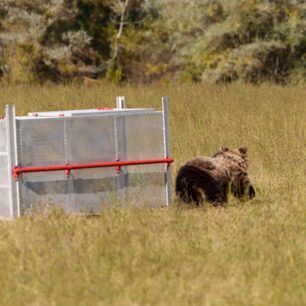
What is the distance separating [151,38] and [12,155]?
108 feet

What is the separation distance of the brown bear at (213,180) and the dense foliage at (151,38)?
797 inches

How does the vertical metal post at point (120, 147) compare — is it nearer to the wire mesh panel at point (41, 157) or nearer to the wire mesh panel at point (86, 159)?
the wire mesh panel at point (86, 159)

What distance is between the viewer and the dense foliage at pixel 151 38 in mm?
34469

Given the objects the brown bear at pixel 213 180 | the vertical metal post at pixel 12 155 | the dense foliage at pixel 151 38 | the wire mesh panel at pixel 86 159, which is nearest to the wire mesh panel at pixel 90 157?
the wire mesh panel at pixel 86 159

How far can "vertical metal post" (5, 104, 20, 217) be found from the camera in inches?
379

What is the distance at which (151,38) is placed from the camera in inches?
1671

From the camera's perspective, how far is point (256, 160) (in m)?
13.9

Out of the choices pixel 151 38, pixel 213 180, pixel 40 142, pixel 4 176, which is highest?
pixel 151 38

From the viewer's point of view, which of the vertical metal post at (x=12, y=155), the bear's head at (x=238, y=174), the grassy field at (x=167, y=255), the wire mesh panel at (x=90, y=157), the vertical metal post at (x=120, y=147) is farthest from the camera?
the bear's head at (x=238, y=174)

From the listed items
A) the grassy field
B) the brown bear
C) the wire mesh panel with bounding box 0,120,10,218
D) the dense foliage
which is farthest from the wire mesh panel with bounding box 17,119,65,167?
the dense foliage

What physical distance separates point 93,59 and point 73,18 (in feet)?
5.20

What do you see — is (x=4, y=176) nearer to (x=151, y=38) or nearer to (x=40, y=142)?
(x=40, y=142)

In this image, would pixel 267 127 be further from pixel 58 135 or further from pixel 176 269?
pixel 176 269

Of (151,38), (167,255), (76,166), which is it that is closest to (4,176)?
(76,166)
